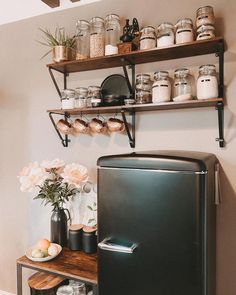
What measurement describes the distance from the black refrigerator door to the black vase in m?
0.63

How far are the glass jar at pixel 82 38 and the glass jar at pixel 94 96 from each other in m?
0.25

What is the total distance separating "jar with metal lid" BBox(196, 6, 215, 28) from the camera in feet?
5.03

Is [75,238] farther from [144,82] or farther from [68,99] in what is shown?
[144,82]

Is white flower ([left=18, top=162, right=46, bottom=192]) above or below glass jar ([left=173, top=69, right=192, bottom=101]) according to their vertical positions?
below

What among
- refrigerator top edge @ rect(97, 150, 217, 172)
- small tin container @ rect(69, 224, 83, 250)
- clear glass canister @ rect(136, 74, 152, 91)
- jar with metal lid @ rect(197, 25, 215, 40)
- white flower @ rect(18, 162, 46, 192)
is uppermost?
jar with metal lid @ rect(197, 25, 215, 40)

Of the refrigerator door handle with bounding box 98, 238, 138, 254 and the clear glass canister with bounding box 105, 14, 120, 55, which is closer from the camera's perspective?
the refrigerator door handle with bounding box 98, 238, 138, 254

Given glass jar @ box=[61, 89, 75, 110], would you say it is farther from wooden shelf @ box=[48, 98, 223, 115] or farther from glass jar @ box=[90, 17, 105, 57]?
glass jar @ box=[90, 17, 105, 57]

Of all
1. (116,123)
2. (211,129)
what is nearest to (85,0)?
(116,123)

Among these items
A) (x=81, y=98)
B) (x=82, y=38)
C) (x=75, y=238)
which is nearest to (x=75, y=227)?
(x=75, y=238)

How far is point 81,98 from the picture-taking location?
6.32 ft

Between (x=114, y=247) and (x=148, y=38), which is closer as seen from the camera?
(x=114, y=247)

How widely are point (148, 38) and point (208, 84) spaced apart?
49 centimetres

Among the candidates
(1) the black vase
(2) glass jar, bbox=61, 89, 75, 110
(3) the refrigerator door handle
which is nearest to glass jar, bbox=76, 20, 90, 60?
(2) glass jar, bbox=61, 89, 75, 110

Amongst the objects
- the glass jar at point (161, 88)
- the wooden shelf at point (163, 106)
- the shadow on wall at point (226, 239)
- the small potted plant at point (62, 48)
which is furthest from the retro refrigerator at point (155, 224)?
the small potted plant at point (62, 48)
